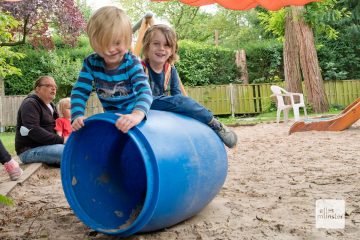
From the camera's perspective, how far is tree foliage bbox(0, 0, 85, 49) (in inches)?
441

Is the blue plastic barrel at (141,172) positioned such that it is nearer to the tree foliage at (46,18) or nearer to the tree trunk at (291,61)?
the tree foliage at (46,18)

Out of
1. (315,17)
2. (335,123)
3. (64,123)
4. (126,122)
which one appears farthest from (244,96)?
(126,122)

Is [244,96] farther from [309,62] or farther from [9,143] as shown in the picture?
[9,143]

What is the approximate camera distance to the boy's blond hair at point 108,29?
85.0 inches

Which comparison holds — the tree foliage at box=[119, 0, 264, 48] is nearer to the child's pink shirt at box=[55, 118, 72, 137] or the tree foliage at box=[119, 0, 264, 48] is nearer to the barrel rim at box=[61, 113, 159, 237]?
the child's pink shirt at box=[55, 118, 72, 137]

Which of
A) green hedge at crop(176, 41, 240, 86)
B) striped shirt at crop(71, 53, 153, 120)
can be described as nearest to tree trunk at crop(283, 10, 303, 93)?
green hedge at crop(176, 41, 240, 86)

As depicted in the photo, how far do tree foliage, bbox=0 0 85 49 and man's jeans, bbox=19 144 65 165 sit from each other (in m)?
6.64

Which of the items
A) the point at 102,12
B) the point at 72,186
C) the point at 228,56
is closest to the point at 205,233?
the point at 72,186

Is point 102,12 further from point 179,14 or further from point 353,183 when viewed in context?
point 179,14

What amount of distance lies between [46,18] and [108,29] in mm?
11174

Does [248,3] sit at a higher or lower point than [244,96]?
higher

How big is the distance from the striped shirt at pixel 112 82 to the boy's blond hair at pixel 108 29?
152 mm

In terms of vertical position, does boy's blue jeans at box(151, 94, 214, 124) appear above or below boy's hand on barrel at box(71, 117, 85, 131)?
above

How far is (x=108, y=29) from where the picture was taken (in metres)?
2.15
